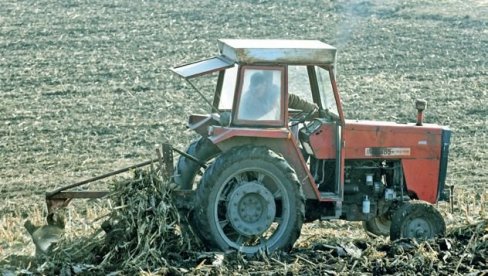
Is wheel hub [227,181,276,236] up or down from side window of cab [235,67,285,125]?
down

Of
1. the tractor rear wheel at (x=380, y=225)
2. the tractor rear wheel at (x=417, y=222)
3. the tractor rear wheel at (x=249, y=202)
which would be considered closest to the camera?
the tractor rear wheel at (x=249, y=202)

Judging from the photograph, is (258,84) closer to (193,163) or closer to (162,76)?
(193,163)

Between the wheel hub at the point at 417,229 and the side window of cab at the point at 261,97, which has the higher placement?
the side window of cab at the point at 261,97

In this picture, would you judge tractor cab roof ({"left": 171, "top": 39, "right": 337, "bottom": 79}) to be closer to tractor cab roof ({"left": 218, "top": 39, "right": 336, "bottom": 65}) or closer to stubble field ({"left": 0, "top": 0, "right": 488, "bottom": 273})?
tractor cab roof ({"left": 218, "top": 39, "right": 336, "bottom": 65})

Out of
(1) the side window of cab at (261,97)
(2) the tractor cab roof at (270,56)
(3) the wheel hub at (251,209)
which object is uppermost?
(2) the tractor cab roof at (270,56)

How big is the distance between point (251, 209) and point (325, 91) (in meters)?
1.62

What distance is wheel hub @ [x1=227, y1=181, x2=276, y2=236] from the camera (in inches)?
383

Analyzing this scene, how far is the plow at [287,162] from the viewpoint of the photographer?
9672 mm

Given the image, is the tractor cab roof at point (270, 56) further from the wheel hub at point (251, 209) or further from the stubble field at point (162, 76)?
the stubble field at point (162, 76)

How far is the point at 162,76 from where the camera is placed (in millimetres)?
20797

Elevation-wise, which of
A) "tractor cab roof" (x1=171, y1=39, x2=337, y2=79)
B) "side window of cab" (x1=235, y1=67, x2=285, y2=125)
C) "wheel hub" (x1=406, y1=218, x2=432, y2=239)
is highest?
"tractor cab roof" (x1=171, y1=39, x2=337, y2=79)

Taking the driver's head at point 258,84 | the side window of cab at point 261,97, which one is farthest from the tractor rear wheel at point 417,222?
the driver's head at point 258,84

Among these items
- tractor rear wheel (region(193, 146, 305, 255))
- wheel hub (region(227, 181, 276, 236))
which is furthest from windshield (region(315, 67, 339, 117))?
wheel hub (region(227, 181, 276, 236))

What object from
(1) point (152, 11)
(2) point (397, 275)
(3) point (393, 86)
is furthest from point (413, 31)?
(2) point (397, 275)
